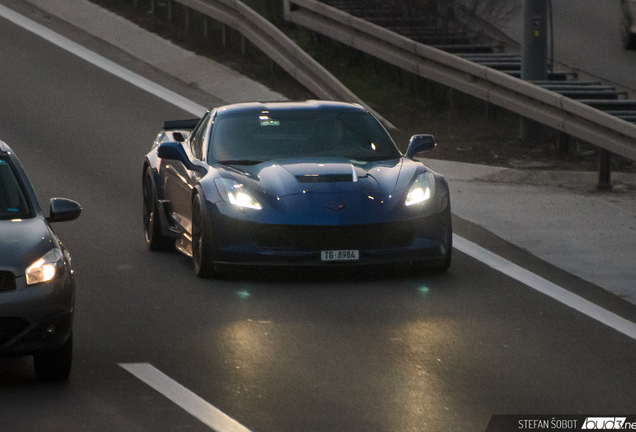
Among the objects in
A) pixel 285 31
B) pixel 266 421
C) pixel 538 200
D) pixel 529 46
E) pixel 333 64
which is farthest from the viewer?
pixel 285 31

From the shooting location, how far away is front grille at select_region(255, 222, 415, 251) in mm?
9969

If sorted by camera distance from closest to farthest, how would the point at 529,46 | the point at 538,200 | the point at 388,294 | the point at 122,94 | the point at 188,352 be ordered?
1. the point at 188,352
2. the point at 388,294
3. the point at 538,200
4. the point at 529,46
5. the point at 122,94

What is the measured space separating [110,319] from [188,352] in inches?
44.4

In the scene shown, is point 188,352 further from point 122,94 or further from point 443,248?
Answer: point 122,94

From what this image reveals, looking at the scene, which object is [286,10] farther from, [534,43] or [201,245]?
[201,245]

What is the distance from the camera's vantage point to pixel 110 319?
8.88 metres

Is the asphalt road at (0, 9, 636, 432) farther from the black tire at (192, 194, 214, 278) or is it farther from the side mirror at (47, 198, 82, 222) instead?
the side mirror at (47, 198, 82, 222)

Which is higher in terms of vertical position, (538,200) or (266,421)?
(266,421)

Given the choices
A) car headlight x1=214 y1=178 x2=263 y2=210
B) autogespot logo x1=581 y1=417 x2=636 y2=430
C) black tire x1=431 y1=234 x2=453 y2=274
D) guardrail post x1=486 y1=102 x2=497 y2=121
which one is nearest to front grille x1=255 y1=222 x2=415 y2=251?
car headlight x1=214 y1=178 x2=263 y2=210

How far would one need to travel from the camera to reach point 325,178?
10250mm

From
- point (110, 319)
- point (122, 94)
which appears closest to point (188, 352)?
point (110, 319)

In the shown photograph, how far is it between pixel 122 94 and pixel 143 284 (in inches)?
340

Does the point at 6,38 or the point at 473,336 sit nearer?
the point at 473,336

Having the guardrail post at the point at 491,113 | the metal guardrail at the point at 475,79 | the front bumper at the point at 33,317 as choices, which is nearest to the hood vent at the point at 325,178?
the front bumper at the point at 33,317
